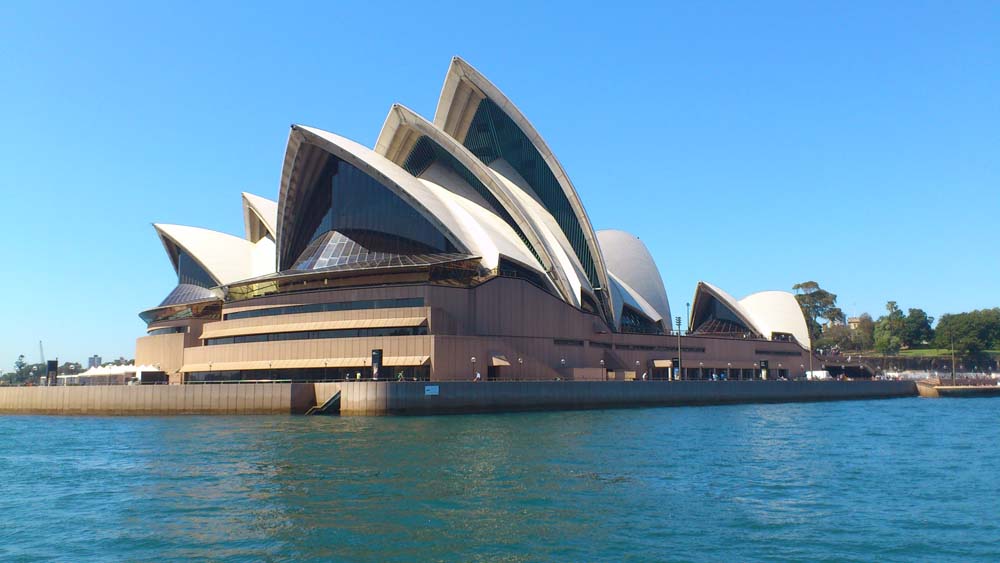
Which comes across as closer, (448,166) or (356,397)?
(356,397)

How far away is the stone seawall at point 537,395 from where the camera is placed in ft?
147

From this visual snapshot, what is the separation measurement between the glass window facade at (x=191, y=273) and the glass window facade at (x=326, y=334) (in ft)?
39.8

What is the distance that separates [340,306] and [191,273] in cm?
2428

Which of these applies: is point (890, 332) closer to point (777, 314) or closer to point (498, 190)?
point (777, 314)

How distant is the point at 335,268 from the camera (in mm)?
54594

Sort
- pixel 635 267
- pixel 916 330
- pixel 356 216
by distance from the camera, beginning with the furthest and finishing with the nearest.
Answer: pixel 916 330, pixel 635 267, pixel 356 216

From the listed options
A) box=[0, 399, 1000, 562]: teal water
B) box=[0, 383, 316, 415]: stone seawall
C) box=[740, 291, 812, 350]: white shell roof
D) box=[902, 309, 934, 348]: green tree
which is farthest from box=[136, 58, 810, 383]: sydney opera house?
box=[902, 309, 934, 348]: green tree

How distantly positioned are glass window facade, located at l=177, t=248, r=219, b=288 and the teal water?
113ft

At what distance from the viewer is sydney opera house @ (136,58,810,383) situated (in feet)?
170

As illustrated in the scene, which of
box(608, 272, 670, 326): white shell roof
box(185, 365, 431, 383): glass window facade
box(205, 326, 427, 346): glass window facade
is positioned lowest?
box(185, 365, 431, 383): glass window facade

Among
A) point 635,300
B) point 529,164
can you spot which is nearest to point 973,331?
point 635,300

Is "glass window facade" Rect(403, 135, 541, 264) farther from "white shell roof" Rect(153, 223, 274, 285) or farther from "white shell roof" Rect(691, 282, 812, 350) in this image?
"white shell roof" Rect(691, 282, 812, 350)

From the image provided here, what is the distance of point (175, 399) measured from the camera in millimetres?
48875

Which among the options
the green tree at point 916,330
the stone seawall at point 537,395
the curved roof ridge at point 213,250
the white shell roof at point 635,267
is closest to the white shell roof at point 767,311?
the white shell roof at point 635,267
